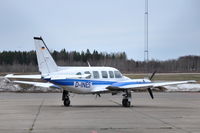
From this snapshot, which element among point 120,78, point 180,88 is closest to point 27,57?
point 180,88

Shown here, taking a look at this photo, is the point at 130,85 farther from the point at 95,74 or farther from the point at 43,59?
the point at 43,59

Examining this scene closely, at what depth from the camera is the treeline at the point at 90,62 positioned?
124031 millimetres

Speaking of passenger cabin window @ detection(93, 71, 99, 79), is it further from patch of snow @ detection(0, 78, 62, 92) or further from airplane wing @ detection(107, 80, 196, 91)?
patch of snow @ detection(0, 78, 62, 92)

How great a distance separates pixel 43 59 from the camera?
985 inches

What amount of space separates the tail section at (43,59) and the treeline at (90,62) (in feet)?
304

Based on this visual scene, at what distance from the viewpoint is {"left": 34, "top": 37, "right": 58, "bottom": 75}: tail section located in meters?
24.9

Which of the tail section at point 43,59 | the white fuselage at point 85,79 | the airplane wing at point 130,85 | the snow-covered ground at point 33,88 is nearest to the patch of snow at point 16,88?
the snow-covered ground at point 33,88

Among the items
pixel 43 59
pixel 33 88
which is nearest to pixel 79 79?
pixel 43 59

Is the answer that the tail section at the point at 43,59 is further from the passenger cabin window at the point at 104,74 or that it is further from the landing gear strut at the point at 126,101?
the landing gear strut at the point at 126,101

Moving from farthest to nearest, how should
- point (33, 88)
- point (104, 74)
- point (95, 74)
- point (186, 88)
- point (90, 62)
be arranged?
point (90, 62) → point (186, 88) → point (33, 88) → point (104, 74) → point (95, 74)

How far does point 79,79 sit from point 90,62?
338 feet

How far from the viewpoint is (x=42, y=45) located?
83.0 ft

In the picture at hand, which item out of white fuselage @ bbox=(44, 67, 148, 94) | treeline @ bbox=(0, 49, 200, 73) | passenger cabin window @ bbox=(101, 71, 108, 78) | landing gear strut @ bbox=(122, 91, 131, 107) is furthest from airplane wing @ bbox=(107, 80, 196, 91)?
treeline @ bbox=(0, 49, 200, 73)

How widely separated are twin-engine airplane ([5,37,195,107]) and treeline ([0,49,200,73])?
303 feet
